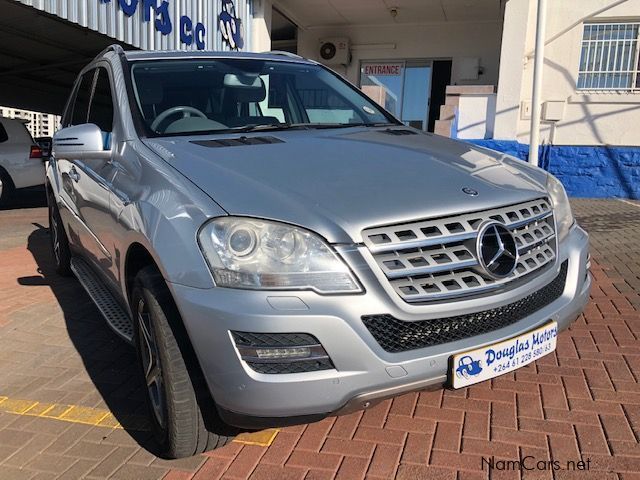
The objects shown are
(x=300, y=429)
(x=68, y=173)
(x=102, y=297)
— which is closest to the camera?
(x=300, y=429)

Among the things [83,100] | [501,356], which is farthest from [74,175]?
[501,356]

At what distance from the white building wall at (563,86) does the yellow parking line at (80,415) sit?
9448 millimetres

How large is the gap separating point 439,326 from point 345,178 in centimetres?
69

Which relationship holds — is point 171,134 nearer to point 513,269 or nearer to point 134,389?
point 134,389

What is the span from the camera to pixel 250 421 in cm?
196

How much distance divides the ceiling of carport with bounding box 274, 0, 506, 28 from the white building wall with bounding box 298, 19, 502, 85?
18cm

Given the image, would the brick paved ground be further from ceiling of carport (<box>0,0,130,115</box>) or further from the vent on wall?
ceiling of carport (<box>0,0,130,115</box>)

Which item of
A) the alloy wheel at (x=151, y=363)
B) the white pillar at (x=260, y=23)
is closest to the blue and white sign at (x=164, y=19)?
the white pillar at (x=260, y=23)

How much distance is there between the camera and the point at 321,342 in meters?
1.89

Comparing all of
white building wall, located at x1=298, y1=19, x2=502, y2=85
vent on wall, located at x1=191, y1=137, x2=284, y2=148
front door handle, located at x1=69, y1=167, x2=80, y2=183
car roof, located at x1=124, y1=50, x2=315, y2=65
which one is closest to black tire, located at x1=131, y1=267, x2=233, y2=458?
vent on wall, located at x1=191, y1=137, x2=284, y2=148

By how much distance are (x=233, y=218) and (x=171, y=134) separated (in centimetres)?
112

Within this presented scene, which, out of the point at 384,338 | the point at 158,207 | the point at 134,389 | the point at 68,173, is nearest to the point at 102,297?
the point at 134,389

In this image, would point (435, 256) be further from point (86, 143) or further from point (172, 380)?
point (86, 143)

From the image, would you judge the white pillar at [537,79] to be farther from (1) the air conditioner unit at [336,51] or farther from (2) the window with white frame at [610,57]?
(1) the air conditioner unit at [336,51]
